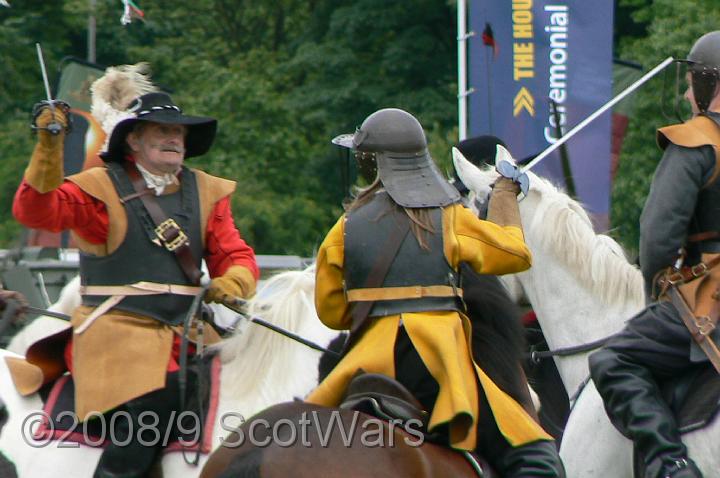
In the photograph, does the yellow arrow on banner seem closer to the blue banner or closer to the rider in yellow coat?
the blue banner

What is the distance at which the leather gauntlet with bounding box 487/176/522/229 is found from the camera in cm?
543

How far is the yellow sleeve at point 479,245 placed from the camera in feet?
16.8

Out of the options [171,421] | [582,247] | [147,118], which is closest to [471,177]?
[582,247]

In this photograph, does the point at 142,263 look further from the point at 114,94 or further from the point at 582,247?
the point at 582,247

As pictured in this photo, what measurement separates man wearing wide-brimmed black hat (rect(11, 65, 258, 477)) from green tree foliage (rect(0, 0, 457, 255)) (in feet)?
39.1

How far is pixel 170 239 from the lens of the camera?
6195mm

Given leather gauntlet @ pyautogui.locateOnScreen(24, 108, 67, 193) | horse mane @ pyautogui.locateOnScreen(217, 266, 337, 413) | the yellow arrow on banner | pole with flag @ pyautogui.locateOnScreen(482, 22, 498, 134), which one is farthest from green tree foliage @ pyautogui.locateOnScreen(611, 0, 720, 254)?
leather gauntlet @ pyautogui.locateOnScreen(24, 108, 67, 193)

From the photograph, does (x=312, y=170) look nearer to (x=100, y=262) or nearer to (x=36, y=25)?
(x=36, y=25)

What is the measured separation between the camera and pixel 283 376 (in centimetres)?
631

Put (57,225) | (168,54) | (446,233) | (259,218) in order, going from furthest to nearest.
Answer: (168,54), (259,218), (57,225), (446,233)

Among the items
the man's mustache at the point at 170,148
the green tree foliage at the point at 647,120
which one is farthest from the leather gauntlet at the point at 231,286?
the green tree foliage at the point at 647,120

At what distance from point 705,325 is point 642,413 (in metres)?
0.41

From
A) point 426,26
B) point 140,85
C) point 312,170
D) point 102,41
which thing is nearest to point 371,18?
point 426,26

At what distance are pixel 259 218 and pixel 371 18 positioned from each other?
4497mm
